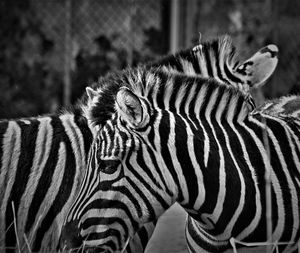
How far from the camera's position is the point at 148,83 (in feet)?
9.76

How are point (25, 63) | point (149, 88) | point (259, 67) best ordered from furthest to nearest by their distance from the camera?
point (25, 63)
point (259, 67)
point (149, 88)

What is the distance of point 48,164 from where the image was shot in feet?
12.4

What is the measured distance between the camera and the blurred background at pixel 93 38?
8180 mm

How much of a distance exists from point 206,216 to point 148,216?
25cm

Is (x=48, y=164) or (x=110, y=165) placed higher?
(x=48, y=164)

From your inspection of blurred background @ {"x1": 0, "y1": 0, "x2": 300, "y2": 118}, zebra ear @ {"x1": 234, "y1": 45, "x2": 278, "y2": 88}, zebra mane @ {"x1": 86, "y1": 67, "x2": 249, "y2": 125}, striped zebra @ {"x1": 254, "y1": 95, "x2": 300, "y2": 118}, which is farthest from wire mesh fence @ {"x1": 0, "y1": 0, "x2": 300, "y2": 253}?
zebra mane @ {"x1": 86, "y1": 67, "x2": 249, "y2": 125}

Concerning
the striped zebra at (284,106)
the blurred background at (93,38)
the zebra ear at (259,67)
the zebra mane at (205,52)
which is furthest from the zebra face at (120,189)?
the blurred background at (93,38)

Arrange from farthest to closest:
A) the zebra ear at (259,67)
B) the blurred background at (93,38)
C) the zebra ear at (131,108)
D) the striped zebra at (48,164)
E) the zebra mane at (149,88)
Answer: the blurred background at (93,38) < the zebra ear at (259,67) < the striped zebra at (48,164) < the zebra mane at (149,88) < the zebra ear at (131,108)

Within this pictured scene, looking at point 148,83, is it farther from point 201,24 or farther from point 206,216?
point 201,24

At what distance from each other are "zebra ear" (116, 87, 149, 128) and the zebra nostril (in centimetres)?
46

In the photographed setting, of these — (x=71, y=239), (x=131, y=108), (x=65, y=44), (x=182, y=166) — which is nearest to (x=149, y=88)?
(x=131, y=108)

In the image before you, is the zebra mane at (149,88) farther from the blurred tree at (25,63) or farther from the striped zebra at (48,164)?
the blurred tree at (25,63)

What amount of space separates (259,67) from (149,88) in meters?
1.39

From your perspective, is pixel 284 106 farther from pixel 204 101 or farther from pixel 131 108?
pixel 131 108
